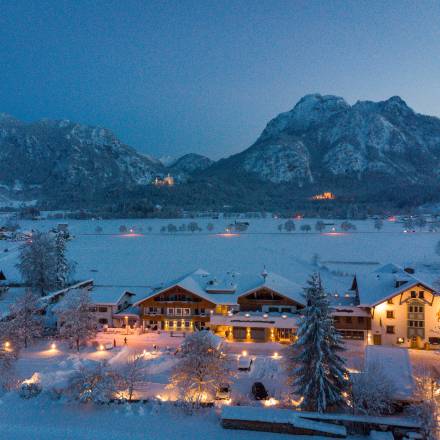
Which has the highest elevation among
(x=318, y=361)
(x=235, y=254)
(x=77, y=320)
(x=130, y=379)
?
(x=235, y=254)

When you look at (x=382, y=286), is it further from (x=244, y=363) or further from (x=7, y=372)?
(x=7, y=372)

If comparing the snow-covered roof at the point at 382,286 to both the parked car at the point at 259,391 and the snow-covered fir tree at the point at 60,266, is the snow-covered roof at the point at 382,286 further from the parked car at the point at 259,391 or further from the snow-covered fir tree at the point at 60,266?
the snow-covered fir tree at the point at 60,266

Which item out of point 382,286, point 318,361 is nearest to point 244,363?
point 318,361

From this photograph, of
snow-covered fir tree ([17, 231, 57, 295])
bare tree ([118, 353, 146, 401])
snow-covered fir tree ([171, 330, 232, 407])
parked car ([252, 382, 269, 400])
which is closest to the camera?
snow-covered fir tree ([171, 330, 232, 407])

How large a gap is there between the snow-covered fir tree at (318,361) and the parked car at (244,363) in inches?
247

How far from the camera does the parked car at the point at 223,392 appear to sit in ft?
76.0

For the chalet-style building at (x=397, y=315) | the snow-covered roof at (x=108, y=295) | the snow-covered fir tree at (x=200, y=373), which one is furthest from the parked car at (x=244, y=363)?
the snow-covered roof at (x=108, y=295)

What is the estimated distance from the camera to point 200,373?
22.7 m

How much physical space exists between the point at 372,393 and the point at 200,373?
902 centimetres

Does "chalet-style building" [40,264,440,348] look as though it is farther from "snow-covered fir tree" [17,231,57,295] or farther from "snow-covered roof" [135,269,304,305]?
"snow-covered fir tree" [17,231,57,295]

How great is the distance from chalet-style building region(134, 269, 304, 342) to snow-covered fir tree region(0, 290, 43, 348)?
870 centimetres

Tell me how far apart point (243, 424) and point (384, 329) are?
17.9 meters

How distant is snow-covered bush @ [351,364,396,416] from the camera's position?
65.9 feet

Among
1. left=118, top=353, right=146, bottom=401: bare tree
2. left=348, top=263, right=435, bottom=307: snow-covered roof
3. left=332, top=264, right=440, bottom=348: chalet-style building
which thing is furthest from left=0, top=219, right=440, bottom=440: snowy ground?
left=348, top=263, right=435, bottom=307: snow-covered roof
